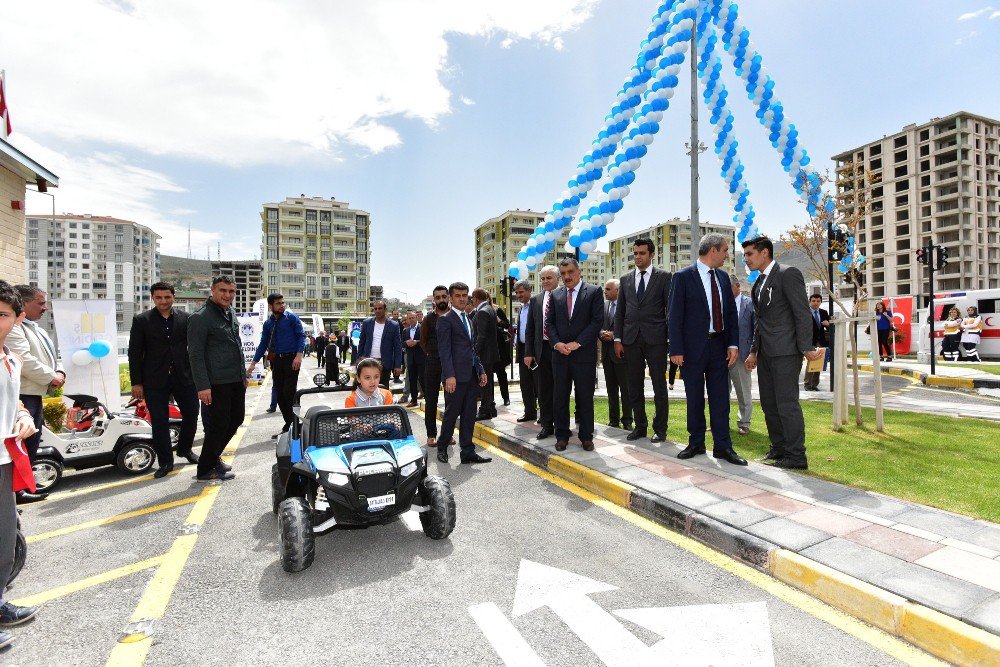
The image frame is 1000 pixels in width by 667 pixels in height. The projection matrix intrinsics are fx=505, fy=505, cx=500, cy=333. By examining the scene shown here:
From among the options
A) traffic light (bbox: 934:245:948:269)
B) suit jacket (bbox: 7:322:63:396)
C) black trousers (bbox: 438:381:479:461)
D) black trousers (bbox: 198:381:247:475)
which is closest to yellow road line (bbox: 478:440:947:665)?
black trousers (bbox: 438:381:479:461)

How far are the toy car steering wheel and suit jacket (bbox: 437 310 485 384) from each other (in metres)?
2.24

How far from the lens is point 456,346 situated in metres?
6.17

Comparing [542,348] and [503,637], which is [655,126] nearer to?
[542,348]

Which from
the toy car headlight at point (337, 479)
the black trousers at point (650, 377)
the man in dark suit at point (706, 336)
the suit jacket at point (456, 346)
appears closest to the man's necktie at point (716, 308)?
the man in dark suit at point (706, 336)

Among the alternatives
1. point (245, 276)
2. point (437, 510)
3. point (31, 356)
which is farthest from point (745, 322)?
point (245, 276)

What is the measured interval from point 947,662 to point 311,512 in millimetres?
3451

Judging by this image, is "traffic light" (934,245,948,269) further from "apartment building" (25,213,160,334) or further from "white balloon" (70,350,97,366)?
Result: "apartment building" (25,213,160,334)

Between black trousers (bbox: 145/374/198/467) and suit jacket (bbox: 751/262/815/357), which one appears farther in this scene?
black trousers (bbox: 145/374/198/467)

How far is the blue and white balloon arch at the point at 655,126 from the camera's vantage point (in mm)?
13188

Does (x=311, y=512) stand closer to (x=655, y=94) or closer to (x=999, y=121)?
(x=655, y=94)

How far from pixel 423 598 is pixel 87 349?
826cm

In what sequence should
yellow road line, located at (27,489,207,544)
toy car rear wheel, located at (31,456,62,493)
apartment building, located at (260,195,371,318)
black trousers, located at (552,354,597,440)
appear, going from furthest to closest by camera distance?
apartment building, located at (260,195,371,318), black trousers, located at (552,354,597,440), toy car rear wheel, located at (31,456,62,493), yellow road line, located at (27,489,207,544)

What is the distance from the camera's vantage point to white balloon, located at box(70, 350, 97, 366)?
796 centimetres

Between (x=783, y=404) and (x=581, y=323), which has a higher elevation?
(x=581, y=323)
